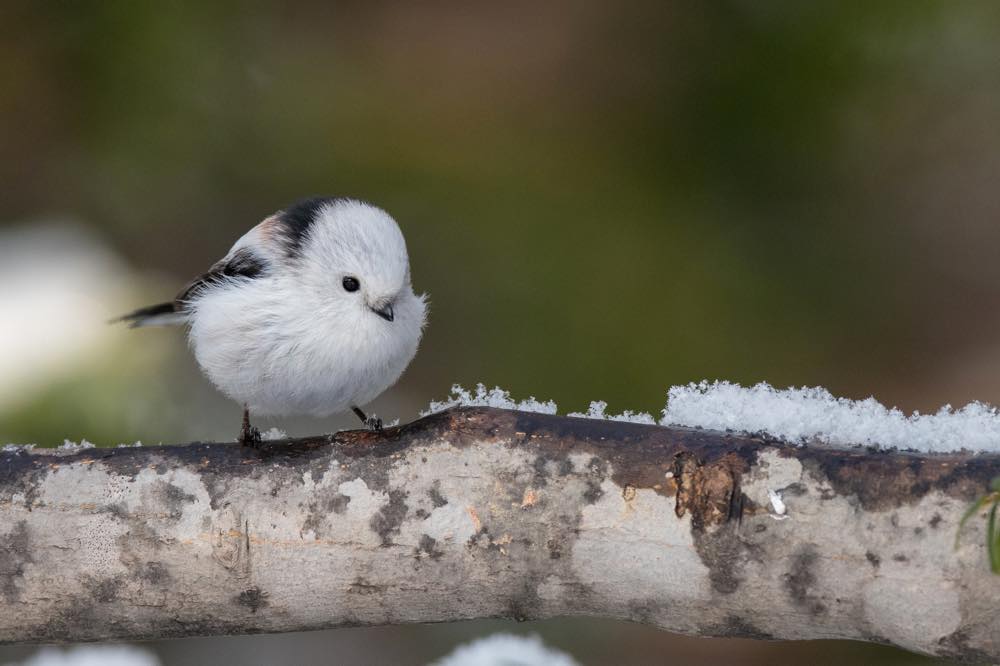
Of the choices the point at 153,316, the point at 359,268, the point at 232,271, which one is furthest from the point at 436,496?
the point at 153,316

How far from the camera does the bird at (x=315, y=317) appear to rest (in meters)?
1.71

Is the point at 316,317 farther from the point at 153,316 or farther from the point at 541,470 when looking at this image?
the point at 153,316

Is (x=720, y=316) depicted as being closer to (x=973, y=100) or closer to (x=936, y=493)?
(x=973, y=100)

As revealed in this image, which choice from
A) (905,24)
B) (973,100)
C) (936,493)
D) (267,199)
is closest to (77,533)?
(936,493)

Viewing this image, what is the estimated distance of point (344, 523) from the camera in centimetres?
137

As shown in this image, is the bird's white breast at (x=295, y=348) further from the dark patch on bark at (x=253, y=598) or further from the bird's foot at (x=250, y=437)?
the dark patch on bark at (x=253, y=598)

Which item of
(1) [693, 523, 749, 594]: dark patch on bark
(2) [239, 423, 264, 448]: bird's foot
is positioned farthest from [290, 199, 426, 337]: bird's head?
(1) [693, 523, 749, 594]: dark patch on bark

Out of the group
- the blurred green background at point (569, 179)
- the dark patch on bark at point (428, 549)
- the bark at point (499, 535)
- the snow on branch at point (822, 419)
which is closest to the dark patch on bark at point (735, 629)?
the bark at point (499, 535)

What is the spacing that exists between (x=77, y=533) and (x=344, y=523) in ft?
1.33

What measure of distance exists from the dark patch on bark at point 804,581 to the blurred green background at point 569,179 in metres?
1.50

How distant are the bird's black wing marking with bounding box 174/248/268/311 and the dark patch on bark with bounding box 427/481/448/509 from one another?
689 mm

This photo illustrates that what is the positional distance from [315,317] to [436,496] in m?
0.51

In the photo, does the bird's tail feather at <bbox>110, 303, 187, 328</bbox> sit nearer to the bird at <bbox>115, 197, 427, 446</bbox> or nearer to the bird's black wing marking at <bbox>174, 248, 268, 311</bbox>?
the bird's black wing marking at <bbox>174, 248, 268, 311</bbox>

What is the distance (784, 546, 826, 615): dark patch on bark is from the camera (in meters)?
1.22
